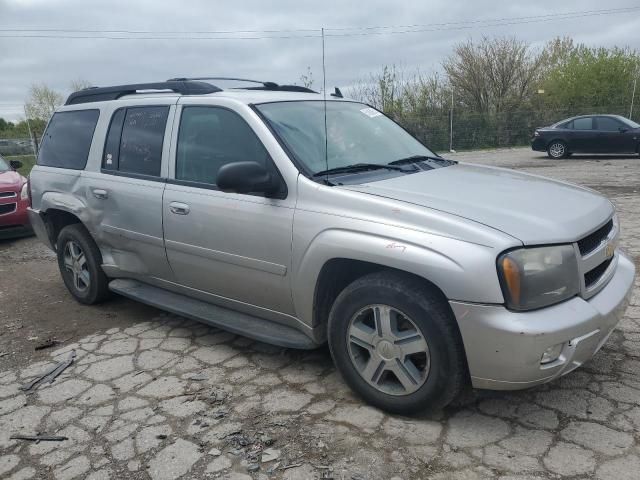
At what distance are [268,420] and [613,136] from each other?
16.5m

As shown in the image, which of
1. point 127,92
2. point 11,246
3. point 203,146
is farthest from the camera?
point 11,246

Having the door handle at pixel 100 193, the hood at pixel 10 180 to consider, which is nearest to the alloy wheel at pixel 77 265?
the door handle at pixel 100 193

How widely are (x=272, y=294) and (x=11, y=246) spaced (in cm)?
619

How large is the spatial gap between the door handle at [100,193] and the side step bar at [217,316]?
714 mm

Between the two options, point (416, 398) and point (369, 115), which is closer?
point (416, 398)

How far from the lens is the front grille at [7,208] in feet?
25.4

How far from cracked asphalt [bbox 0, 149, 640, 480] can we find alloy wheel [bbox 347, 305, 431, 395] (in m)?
0.21

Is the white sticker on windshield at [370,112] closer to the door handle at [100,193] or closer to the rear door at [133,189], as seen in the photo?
the rear door at [133,189]

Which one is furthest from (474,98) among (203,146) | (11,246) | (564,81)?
(203,146)

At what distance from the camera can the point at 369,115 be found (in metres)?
4.13

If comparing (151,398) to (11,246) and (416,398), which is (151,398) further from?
(11,246)

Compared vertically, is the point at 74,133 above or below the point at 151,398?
above

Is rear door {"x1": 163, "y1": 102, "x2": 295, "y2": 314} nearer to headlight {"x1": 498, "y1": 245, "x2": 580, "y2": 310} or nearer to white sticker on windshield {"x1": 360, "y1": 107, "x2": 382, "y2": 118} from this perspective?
white sticker on windshield {"x1": 360, "y1": 107, "x2": 382, "y2": 118}

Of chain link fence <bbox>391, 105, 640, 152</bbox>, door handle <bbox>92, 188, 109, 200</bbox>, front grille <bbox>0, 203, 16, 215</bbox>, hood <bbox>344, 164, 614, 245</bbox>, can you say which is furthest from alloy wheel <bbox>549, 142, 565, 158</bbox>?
door handle <bbox>92, 188, 109, 200</bbox>
